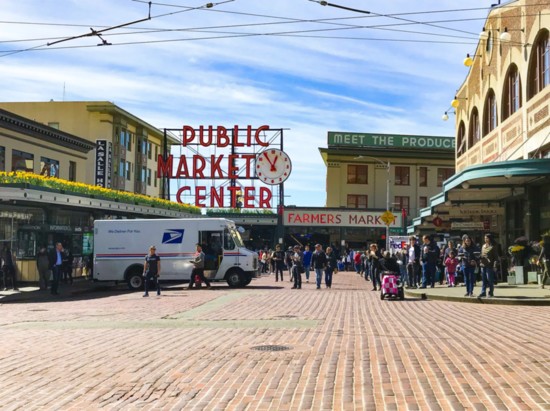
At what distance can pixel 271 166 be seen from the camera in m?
53.2

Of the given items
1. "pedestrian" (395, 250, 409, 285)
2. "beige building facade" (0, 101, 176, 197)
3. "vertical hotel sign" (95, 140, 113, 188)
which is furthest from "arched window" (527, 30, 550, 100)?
"beige building facade" (0, 101, 176, 197)

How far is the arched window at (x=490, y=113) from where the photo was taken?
31.7 metres

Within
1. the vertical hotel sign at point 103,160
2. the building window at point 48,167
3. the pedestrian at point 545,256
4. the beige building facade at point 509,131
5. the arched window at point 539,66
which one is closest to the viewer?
the pedestrian at point 545,256

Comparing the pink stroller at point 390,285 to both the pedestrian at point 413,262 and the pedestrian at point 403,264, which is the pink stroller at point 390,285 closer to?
the pedestrian at point 413,262

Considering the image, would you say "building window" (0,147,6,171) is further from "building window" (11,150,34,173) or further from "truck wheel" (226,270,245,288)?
"truck wheel" (226,270,245,288)

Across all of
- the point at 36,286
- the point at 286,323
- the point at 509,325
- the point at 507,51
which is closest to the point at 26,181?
the point at 36,286

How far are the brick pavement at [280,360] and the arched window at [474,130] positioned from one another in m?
21.7

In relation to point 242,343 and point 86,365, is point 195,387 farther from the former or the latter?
point 242,343

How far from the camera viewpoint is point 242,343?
10500 millimetres

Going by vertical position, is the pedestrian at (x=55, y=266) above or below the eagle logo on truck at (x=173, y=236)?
below

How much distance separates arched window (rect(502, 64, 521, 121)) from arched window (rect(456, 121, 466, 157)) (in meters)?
9.62

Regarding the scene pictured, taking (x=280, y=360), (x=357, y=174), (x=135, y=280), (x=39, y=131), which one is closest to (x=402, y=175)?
(x=357, y=174)

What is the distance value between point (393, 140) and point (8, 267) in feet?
156

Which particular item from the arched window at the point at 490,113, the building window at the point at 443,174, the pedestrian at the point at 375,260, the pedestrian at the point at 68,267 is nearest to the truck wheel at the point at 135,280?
the pedestrian at the point at 68,267
